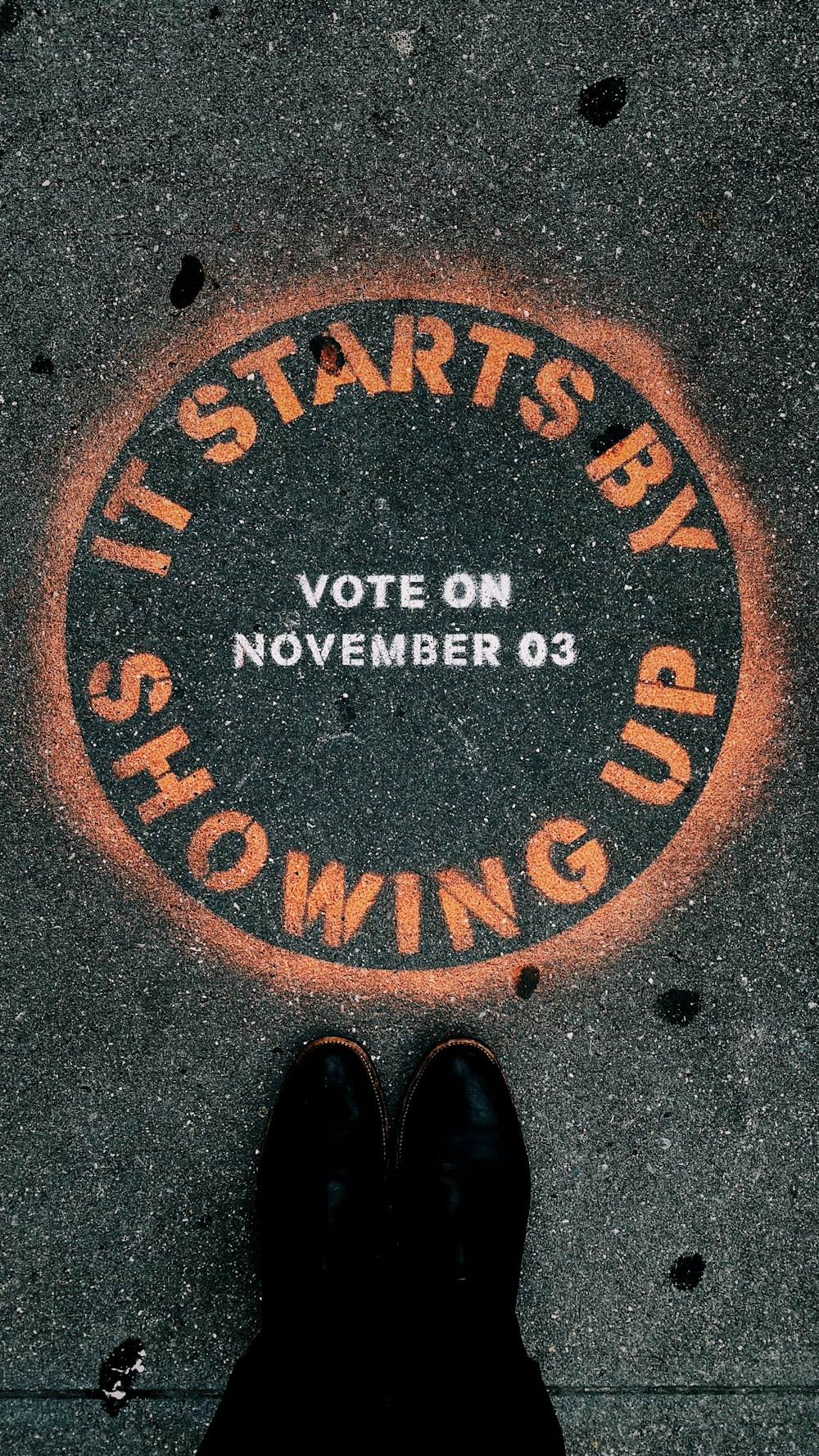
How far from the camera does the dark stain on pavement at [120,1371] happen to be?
2.39m

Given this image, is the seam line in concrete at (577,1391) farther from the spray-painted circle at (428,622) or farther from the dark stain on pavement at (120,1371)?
the spray-painted circle at (428,622)

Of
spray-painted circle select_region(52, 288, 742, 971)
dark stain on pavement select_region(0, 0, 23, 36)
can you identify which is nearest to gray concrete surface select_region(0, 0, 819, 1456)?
dark stain on pavement select_region(0, 0, 23, 36)

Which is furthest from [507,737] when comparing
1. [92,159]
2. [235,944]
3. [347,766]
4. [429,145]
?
[92,159]

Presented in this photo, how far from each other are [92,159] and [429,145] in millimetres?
950

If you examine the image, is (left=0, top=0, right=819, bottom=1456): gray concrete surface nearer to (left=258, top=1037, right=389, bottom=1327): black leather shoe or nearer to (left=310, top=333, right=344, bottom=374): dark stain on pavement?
(left=258, top=1037, right=389, bottom=1327): black leather shoe

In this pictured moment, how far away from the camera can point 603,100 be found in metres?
2.37

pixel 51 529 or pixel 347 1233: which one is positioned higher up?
pixel 51 529

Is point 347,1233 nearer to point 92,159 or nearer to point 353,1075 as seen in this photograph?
point 353,1075

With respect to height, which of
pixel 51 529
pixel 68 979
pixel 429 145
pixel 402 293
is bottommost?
pixel 68 979

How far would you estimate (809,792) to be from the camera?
2404mm

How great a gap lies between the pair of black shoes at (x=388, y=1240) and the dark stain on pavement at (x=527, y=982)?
189mm

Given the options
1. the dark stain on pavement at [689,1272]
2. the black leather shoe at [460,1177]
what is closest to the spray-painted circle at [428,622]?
the black leather shoe at [460,1177]

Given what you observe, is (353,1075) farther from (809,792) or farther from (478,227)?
(478,227)

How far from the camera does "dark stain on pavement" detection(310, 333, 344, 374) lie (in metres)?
2.40
